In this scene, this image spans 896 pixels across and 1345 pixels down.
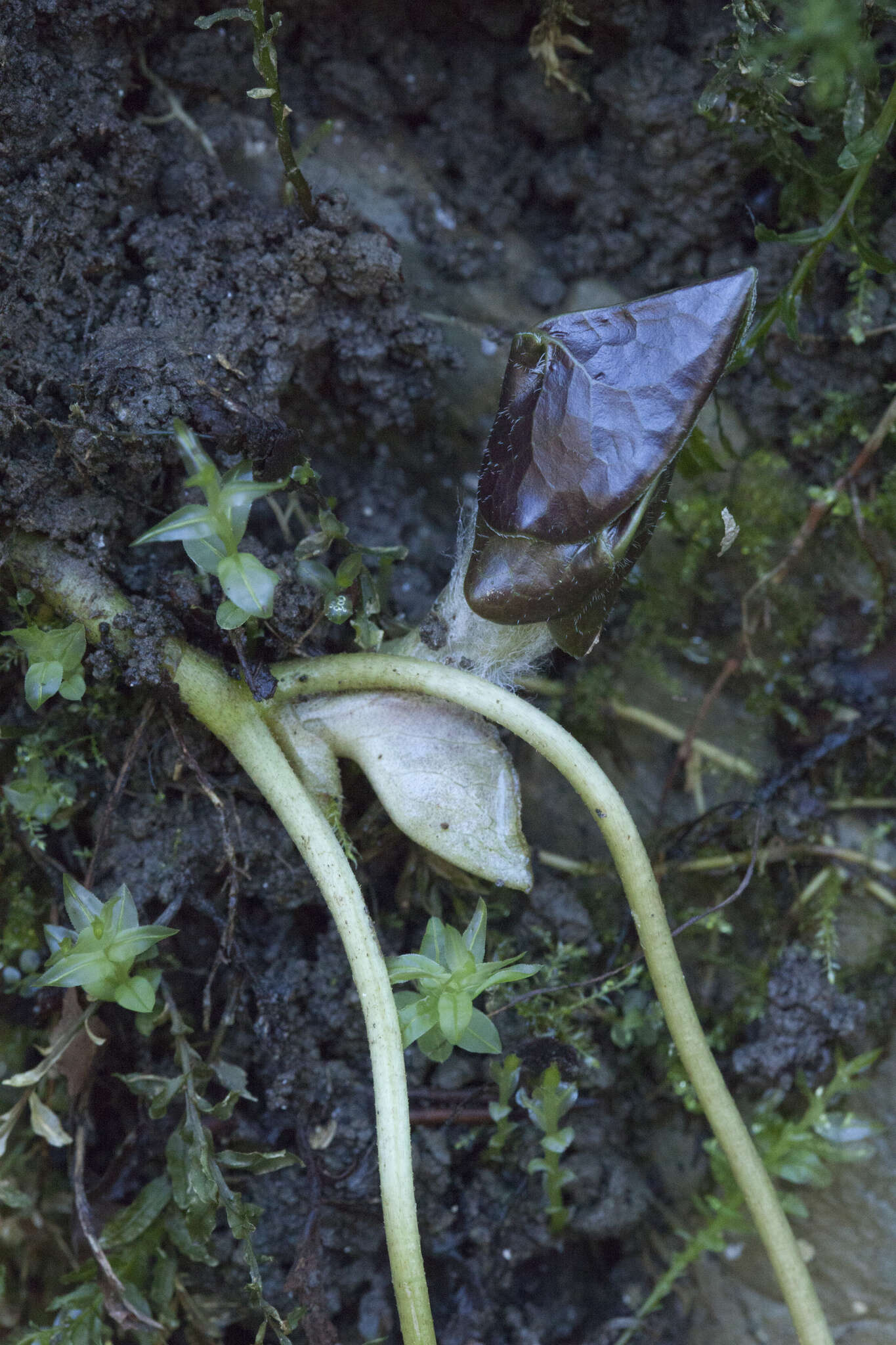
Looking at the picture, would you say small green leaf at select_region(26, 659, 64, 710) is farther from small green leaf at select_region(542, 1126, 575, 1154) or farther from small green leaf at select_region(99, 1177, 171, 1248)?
small green leaf at select_region(542, 1126, 575, 1154)

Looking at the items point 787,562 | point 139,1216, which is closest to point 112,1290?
point 139,1216

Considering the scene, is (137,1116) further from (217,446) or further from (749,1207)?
(217,446)

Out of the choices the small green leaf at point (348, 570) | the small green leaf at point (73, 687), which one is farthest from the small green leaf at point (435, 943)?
the small green leaf at point (73, 687)

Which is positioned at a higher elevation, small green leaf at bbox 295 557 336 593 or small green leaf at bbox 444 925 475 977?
small green leaf at bbox 295 557 336 593

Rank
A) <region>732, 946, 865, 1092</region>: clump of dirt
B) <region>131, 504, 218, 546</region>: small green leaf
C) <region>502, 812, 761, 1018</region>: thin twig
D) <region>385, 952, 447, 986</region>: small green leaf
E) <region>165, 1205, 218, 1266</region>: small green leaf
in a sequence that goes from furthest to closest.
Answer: <region>732, 946, 865, 1092</region>: clump of dirt
<region>502, 812, 761, 1018</region>: thin twig
<region>165, 1205, 218, 1266</region>: small green leaf
<region>385, 952, 447, 986</region>: small green leaf
<region>131, 504, 218, 546</region>: small green leaf

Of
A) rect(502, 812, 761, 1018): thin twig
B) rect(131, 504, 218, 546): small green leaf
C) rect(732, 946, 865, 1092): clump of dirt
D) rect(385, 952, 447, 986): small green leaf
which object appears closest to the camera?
rect(131, 504, 218, 546): small green leaf

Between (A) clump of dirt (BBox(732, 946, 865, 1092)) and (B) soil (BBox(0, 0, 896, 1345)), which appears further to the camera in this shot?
(A) clump of dirt (BBox(732, 946, 865, 1092))

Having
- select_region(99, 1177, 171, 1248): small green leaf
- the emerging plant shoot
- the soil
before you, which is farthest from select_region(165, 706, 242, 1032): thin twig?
the emerging plant shoot
